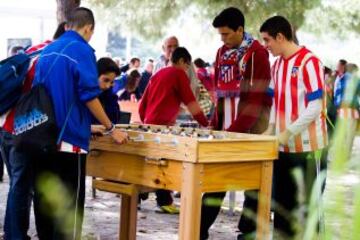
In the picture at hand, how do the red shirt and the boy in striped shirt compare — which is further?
the red shirt

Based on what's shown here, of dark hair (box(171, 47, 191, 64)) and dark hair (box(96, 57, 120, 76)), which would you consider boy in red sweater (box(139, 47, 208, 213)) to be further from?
dark hair (box(96, 57, 120, 76))

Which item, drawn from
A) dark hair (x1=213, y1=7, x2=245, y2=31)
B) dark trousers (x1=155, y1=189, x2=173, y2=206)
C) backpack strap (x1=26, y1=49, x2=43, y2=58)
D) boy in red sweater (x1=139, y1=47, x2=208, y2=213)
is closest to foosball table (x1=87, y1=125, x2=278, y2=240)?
backpack strap (x1=26, y1=49, x2=43, y2=58)

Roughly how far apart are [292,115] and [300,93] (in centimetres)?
16

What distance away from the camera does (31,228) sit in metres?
6.68

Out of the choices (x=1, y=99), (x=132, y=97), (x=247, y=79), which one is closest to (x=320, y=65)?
(x=247, y=79)

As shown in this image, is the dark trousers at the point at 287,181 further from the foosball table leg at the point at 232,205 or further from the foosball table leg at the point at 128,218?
the foosball table leg at the point at 232,205

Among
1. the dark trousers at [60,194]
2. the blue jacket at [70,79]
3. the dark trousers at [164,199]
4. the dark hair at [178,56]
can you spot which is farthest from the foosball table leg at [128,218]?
the dark trousers at [164,199]

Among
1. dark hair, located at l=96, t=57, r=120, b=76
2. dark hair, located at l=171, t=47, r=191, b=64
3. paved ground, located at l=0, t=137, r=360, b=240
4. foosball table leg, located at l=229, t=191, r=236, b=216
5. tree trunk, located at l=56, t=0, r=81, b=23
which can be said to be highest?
tree trunk, located at l=56, t=0, r=81, b=23

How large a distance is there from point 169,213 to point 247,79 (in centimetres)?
258

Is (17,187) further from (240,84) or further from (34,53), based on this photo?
(240,84)

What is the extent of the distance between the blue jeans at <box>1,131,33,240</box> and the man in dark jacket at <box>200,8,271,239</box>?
1292 mm

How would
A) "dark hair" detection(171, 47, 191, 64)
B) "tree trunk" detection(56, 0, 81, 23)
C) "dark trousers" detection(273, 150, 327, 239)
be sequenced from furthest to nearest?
"tree trunk" detection(56, 0, 81, 23), "dark hair" detection(171, 47, 191, 64), "dark trousers" detection(273, 150, 327, 239)

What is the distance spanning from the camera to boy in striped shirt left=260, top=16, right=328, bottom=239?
486 cm

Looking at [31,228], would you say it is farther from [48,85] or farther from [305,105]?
[305,105]
